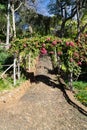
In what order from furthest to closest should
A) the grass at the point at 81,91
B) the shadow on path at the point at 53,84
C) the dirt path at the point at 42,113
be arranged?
the grass at the point at 81,91 < the shadow on path at the point at 53,84 < the dirt path at the point at 42,113

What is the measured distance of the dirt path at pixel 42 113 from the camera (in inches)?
321

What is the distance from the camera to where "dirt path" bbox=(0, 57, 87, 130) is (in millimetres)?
8164

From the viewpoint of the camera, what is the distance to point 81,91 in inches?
454

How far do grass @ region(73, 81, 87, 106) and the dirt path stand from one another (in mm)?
505

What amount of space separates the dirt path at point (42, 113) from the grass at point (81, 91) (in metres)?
0.51

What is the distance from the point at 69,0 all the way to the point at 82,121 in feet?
57.7

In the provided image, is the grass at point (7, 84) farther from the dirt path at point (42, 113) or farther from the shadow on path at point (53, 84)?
the shadow on path at point (53, 84)

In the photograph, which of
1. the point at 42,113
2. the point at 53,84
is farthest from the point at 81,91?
the point at 42,113

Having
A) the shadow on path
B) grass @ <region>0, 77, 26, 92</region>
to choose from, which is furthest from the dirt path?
grass @ <region>0, 77, 26, 92</region>

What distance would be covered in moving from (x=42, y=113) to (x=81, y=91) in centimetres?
283

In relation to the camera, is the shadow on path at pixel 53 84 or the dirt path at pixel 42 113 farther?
the shadow on path at pixel 53 84

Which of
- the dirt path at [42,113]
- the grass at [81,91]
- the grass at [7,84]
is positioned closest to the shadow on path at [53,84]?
the dirt path at [42,113]

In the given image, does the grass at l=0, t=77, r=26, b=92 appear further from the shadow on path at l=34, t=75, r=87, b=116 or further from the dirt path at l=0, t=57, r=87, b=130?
the shadow on path at l=34, t=75, r=87, b=116

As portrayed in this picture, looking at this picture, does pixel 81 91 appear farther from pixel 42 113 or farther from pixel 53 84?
pixel 42 113
